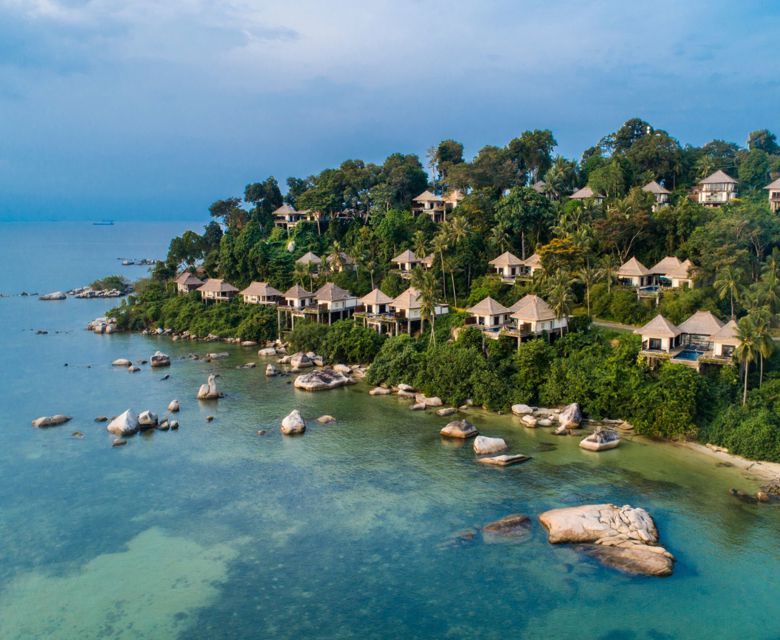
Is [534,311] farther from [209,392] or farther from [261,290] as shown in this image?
[261,290]

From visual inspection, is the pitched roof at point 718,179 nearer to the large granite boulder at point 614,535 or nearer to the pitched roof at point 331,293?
the pitched roof at point 331,293

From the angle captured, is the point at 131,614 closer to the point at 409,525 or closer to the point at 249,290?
the point at 409,525

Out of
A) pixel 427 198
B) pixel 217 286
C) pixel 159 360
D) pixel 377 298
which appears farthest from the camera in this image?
pixel 427 198

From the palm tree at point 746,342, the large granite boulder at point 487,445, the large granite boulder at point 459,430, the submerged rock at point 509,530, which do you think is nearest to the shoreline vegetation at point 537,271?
the palm tree at point 746,342

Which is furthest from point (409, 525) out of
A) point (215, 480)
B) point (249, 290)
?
point (249, 290)

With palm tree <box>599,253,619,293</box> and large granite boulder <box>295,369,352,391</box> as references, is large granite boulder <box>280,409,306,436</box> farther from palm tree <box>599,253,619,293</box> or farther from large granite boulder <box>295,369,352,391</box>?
palm tree <box>599,253,619,293</box>

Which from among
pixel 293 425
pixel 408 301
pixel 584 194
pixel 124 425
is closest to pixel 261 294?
pixel 408 301

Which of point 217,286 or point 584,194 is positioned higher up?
point 584,194
